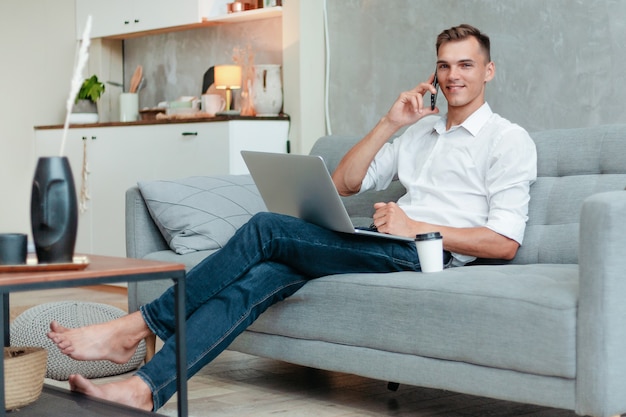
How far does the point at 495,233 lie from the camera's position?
2.65 m

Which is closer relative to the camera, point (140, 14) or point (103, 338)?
point (103, 338)

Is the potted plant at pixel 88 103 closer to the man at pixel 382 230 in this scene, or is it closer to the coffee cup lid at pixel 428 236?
the man at pixel 382 230

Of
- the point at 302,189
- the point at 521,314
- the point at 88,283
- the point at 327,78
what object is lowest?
the point at 521,314

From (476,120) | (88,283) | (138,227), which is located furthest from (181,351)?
(138,227)

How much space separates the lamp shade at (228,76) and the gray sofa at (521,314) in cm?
200

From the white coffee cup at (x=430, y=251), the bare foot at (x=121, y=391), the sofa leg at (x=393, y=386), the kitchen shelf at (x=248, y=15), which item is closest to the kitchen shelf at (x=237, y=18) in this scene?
the kitchen shelf at (x=248, y=15)

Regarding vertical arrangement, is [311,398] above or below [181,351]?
below

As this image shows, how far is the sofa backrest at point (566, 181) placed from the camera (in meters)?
2.72

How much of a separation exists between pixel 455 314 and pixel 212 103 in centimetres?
301

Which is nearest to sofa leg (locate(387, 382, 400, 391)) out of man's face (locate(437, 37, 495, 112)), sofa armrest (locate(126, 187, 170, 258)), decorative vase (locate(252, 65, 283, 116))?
man's face (locate(437, 37, 495, 112))

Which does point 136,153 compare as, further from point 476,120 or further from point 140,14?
point 476,120

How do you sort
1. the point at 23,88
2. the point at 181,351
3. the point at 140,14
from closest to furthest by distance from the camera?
the point at 181,351, the point at 140,14, the point at 23,88

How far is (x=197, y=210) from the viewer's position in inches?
129

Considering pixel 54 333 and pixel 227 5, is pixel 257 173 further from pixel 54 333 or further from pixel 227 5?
pixel 227 5
